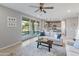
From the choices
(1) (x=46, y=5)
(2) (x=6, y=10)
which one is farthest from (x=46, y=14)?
(2) (x=6, y=10)

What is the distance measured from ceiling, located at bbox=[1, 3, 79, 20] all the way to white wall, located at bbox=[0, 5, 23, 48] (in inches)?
5.4

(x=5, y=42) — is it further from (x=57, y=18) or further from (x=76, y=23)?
(x=76, y=23)

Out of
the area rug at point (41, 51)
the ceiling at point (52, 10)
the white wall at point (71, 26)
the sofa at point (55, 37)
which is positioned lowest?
the area rug at point (41, 51)

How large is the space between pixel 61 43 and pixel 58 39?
12 centimetres

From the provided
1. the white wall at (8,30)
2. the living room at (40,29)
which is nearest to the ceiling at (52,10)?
the living room at (40,29)

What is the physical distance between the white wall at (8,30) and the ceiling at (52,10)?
0.45 feet

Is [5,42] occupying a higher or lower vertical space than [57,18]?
lower

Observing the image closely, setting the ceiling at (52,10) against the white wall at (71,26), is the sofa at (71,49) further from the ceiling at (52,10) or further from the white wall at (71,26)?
the ceiling at (52,10)

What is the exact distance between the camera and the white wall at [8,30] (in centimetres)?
245

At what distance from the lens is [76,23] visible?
97.0 inches

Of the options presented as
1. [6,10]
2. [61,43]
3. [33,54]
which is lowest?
[33,54]

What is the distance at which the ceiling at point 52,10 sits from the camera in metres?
2.35

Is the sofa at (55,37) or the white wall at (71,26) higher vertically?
the white wall at (71,26)

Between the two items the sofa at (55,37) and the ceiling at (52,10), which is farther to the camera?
the sofa at (55,37)
